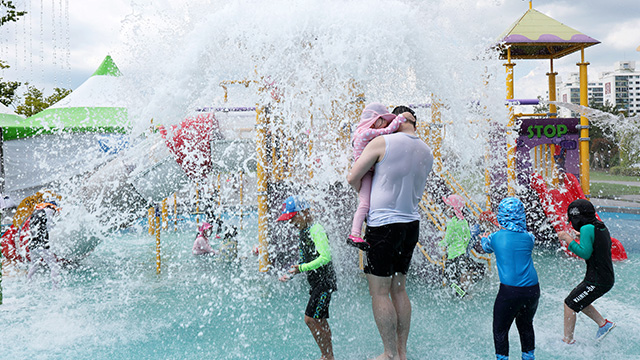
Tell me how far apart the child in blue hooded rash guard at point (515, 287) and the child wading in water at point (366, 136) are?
0.94 m

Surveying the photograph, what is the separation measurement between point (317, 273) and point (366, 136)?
3.44 feet

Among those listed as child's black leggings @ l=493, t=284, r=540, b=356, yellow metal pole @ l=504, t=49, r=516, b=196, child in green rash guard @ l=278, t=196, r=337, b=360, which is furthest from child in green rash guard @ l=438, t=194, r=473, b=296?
yellow metal pole @ l=504, t=49, r=516, b=196

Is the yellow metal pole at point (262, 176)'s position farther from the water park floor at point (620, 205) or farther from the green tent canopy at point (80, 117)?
A: the water park floor at point (620, 205)

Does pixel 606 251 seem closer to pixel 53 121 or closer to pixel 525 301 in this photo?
pixel 525 301

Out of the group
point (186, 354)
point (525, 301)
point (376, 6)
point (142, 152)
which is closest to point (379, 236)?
point (525, 301)

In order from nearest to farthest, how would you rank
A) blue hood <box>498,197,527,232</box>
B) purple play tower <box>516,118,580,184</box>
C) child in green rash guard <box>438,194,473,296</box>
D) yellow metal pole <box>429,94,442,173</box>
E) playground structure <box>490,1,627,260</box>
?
blue hood <box>498,197,527,232</box> < child in green rash guard <box>438,194,473,296</box> < yellow metal pole <box>429,94,442,173</box> < playground structure <box>490,1,627,260</box> < purple play tower <box>516,118,580,184</box>

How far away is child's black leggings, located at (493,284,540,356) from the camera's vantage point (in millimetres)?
2846

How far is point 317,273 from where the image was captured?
10.4ft

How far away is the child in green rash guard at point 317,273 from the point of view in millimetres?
3105

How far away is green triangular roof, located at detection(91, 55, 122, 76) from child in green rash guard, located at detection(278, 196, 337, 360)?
35.8 ft

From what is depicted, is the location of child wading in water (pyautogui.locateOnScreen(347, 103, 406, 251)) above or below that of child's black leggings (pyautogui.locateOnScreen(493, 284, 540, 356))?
above

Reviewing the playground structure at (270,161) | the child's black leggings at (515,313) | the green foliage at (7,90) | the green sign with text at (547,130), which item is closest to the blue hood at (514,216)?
the child's black leggings at (515,313)

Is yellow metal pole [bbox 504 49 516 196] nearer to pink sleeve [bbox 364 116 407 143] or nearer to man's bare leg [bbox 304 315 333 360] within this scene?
pink sleeve [bbox 364 116 407 143]

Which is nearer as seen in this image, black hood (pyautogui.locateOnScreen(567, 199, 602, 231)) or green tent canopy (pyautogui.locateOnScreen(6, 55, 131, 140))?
black hood (pyautogui.locateOnScreen(567, 199, 602, 231))
